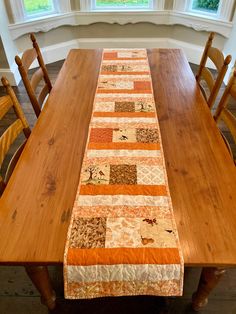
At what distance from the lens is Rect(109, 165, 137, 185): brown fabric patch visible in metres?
0.87

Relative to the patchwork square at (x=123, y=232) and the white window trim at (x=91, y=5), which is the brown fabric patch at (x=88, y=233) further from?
the white window trim at (x=91, y=5)

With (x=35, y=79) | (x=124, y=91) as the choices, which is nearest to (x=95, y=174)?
(x=124, y=91)

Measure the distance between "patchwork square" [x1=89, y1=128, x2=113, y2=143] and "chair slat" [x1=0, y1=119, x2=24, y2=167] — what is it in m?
0.35

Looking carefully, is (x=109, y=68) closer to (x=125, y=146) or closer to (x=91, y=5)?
(x=125, y=146)

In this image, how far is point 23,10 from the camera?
2.83m

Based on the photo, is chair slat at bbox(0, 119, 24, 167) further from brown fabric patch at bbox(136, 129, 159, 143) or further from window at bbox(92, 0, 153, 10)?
window at bbox(92, 0, 153, 10)

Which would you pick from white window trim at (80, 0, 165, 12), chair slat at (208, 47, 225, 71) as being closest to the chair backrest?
chair slat at (208, 47, 225, 71)

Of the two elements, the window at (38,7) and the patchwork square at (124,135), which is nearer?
the patchwork square at (124,135)

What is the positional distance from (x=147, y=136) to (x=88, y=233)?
51cm

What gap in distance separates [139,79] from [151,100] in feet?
0.79

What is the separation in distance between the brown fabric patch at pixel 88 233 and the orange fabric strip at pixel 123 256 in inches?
0.7

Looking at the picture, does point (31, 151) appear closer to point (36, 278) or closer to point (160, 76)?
point (36, 278)

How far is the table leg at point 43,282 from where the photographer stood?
0.87 m

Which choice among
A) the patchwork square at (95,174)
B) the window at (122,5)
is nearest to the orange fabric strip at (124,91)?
the patchwork square at (95,174)
